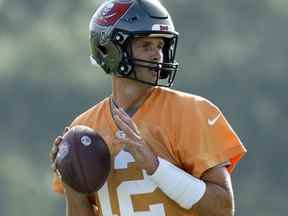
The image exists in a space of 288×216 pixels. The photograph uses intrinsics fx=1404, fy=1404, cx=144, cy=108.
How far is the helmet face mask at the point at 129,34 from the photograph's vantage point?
5410 millimetres

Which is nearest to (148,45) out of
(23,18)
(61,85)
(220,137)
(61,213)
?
(220,137)

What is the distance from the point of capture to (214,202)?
518cm

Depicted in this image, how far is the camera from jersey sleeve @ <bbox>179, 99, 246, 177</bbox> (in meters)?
5.21

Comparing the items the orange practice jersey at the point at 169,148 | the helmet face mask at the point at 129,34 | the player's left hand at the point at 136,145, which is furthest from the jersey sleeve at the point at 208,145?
the helmet face mask at the point at 129,34

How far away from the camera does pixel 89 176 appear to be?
5.29m

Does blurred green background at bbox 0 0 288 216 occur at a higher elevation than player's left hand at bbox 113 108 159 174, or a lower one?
lower

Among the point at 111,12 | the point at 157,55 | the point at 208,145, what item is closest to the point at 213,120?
the point at 208,145

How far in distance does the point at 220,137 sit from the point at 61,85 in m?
12.3

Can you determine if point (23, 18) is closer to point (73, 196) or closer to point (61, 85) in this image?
point (61, 85)

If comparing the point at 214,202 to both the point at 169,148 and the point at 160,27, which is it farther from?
the point at 160,27

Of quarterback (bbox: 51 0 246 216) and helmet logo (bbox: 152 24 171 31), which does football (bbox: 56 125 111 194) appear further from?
helmet logo (bbox: 152 24 171 31)

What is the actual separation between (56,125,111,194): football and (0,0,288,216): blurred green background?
10324mm

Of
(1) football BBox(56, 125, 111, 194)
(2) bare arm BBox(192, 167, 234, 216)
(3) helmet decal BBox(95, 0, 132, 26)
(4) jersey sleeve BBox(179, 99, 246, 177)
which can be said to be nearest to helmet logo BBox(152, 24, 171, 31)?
(3) helmet decal BBox(95, 0, 132, 26)

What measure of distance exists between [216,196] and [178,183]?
5.8 inches
